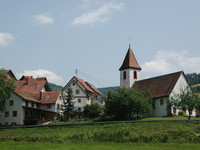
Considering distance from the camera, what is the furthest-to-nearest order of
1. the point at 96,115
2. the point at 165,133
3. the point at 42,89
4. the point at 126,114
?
the point at 42,89
the point at 96,115
the point at 126,114
the point at 165,133

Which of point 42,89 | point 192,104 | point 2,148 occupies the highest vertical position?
point 42,89

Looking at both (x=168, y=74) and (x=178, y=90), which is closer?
(x=178, y=90)

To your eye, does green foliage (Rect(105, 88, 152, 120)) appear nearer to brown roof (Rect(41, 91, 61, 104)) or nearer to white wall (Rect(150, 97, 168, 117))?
white wall (Rect(150, 97, 168, 117))

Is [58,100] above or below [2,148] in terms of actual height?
above

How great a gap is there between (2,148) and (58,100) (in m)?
37.0

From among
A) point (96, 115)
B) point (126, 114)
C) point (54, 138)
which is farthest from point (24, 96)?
point (54, 138)

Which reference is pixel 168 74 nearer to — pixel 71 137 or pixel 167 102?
pixel 167 102

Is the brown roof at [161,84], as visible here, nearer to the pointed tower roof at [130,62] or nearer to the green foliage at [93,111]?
the pointed tower roof at [130,62]

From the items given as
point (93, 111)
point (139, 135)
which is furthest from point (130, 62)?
point (139, 135)

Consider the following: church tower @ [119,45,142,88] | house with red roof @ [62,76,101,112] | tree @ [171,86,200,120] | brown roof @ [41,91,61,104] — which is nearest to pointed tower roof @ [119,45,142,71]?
church tower @ [119,45,142,88]

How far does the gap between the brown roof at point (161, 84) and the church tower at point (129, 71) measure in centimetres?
481

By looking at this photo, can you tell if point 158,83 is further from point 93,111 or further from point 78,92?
point 78,92

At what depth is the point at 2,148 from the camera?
28078 mm

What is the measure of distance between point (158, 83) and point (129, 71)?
10.3 metres
